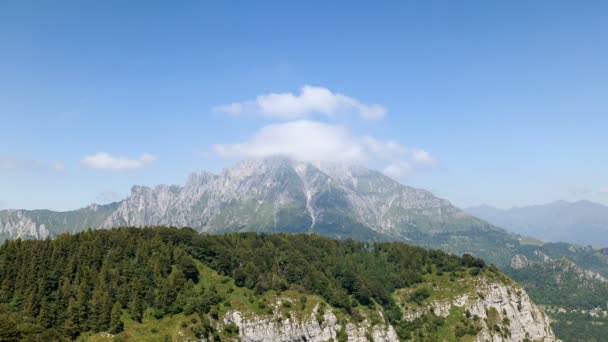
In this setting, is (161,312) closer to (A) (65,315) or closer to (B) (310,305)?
(A) (65,315)

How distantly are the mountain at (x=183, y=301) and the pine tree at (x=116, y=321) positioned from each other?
31 cm

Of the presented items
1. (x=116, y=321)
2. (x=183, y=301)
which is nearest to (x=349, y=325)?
(x=183, y=301)

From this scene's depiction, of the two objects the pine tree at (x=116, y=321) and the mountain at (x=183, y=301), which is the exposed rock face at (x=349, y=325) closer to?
the mountain at (x=183, y=301)

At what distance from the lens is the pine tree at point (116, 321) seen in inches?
5117

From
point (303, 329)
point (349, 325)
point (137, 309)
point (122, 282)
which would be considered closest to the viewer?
point (137, 309)

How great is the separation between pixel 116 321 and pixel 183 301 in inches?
964

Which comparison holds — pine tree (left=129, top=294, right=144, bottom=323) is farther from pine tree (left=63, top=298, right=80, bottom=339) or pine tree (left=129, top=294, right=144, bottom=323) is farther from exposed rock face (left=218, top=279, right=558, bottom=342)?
exposed rock face (left=218, top=279, right=558, bottom=342)

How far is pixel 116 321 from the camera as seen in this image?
132 m

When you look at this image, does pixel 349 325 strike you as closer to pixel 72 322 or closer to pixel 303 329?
pixel 303 329

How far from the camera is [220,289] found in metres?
170

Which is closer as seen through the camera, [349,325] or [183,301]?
[183,301]

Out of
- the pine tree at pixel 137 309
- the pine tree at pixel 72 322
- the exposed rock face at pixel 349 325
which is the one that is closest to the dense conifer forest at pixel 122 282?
the pine tree at pixel 137 309

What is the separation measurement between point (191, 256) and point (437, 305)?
116 meters

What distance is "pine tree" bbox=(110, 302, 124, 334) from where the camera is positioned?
426 ft
